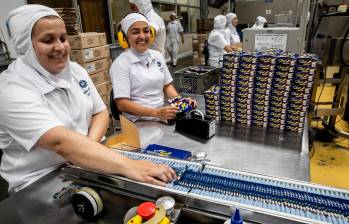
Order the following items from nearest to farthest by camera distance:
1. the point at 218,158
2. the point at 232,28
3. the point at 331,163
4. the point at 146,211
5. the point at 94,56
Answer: the point at 146,211 → the point at 218,158 → the point at 331,163 → the point at 94,56 → the point at 232,28

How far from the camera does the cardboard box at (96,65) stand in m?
3.16

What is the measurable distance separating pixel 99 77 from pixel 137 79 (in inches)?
72.6

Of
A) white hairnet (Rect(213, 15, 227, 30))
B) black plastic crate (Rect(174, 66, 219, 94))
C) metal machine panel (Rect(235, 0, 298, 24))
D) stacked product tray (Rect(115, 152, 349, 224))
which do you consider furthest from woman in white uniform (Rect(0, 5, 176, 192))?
white hairnet (Rect(213, 15, 227, 30))

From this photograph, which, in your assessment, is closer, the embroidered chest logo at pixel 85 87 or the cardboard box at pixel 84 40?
the embroidered chest logo at pixel 85 87

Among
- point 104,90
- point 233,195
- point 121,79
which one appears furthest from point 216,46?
point 233,195

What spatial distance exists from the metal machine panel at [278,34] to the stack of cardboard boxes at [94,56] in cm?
201

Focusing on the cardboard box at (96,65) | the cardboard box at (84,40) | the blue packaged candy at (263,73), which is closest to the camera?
the blue packaged candy at (263,73)

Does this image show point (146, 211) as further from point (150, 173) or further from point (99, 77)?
point (99, 77)

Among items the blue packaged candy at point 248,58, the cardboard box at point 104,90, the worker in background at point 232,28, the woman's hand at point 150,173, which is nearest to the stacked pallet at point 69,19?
the cardboard box at point 104,90

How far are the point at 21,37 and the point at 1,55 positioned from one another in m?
2.41

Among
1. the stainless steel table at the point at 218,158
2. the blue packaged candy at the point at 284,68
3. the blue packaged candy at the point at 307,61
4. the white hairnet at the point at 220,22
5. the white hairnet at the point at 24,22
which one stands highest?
the white hairnet at the point at 220,22

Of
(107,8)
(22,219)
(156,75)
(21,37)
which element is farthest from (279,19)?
(107,8)

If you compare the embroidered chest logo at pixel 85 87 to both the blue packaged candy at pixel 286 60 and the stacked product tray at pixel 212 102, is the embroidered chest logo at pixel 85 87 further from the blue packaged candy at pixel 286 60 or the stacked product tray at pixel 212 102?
the blue packaged candy at pixel 286 60

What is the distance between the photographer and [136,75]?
5.71 feet
